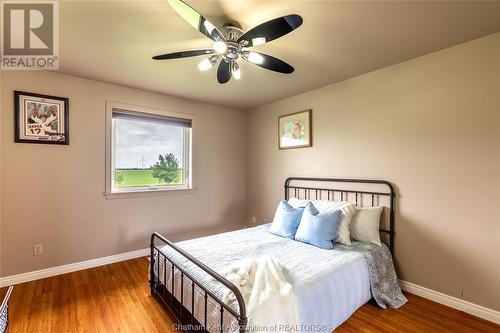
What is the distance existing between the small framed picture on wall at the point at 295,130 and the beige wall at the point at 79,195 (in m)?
1.27

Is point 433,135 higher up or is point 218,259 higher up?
point 433,135

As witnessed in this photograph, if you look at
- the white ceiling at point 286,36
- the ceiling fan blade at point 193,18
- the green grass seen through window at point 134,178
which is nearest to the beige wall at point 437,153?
the white ceiling at point 286,36

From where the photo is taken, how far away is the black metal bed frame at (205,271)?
149 centimetres

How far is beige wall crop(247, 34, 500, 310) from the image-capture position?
2096 millimetres

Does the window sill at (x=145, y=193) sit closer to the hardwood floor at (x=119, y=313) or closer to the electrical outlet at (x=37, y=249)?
the electrical outlet at (x=37, y=249)

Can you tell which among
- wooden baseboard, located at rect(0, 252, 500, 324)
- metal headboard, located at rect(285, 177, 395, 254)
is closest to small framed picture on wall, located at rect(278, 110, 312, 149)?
metal headboard, located at rect(285, 177, 395, 254)

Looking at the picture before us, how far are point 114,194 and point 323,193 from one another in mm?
2870

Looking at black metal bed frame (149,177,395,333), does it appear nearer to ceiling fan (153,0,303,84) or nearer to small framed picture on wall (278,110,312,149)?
small framed picture on wall (278,110,312,149)

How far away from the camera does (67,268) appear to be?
2941 millimetres

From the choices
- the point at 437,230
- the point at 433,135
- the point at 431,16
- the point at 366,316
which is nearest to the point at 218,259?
the point at 366,316

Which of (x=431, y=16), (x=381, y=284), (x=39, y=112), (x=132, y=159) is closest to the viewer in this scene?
(x=431, y=16)

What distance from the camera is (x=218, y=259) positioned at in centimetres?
216

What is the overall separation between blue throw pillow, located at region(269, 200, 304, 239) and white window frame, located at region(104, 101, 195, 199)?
1.70 metres

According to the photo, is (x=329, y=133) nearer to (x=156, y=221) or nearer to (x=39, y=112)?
(x=156, y=221)
